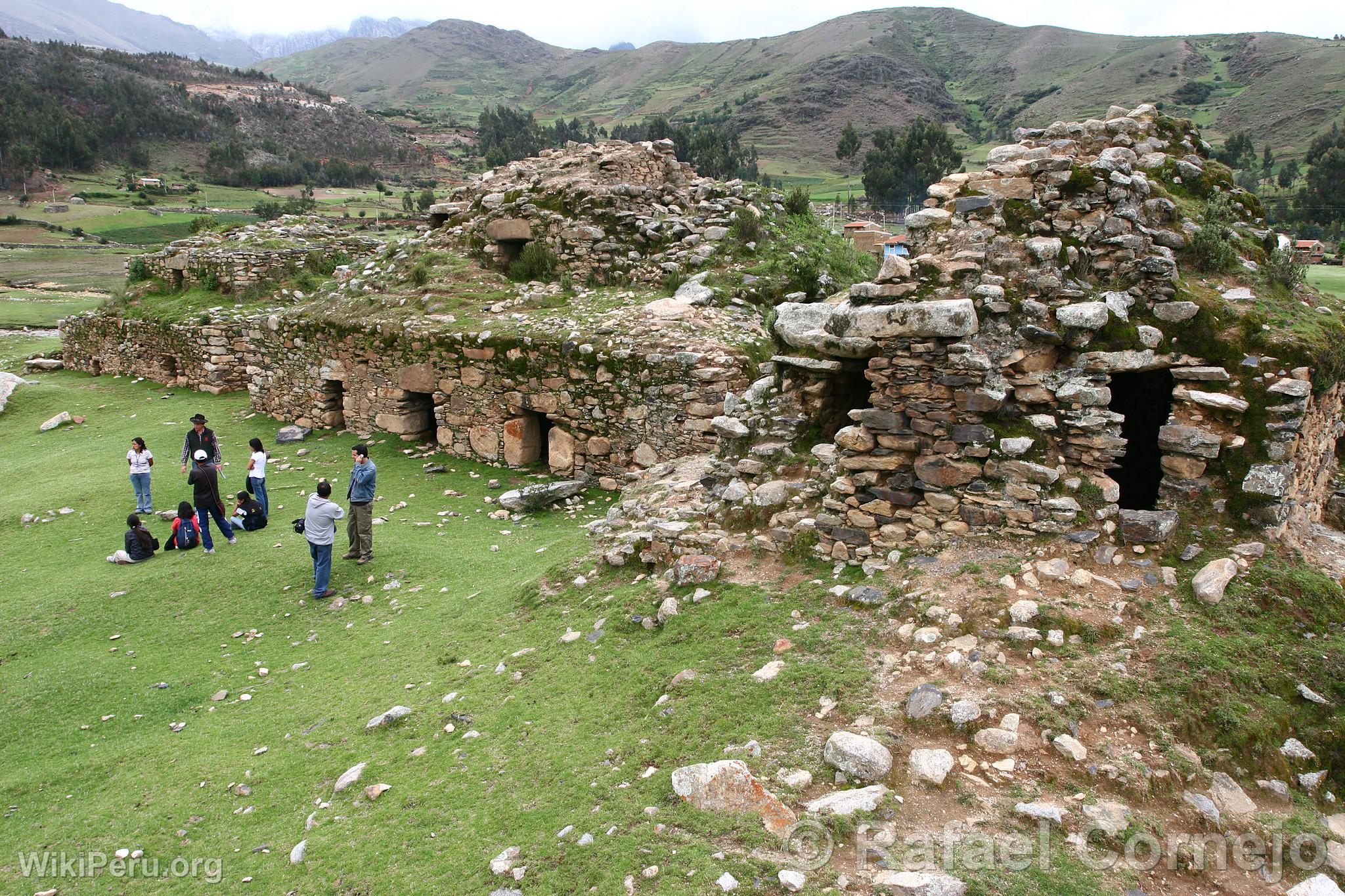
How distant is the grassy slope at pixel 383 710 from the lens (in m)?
4.20

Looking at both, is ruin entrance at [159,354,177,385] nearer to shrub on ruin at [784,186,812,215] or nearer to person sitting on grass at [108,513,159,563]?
person sitting on grass at [108,513,159,563]

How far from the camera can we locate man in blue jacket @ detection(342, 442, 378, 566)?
358 inches

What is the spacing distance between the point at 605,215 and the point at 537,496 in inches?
262

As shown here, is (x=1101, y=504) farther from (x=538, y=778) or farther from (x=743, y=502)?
(x=538, y=778)

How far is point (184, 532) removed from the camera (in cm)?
1014

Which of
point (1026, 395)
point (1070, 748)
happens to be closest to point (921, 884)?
point (1070, 748)

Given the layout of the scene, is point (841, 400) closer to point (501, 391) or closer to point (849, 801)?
point (849, 801)

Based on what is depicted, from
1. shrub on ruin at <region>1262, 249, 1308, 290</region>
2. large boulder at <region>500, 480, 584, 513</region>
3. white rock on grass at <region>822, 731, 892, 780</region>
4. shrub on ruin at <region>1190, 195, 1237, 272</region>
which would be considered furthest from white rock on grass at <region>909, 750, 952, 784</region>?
large boulder at <region>500, 480, 584, 513</region>

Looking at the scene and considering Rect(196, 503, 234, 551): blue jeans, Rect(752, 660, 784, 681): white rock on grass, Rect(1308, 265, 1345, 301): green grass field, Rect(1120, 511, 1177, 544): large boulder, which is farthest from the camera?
Rect(1308, 265, 1345, 301): green grass field

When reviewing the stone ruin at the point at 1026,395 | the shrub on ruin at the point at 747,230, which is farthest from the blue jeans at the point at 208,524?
the shrub on ruin at the point at 747,230

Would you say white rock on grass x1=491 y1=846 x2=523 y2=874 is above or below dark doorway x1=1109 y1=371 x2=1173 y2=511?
below

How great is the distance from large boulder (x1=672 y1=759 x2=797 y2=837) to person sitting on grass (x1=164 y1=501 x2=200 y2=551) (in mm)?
9054

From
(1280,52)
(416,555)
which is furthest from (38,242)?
(1280,52)

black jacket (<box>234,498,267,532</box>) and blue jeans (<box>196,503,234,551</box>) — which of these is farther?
black jacket (<box>234,498,267,532</box>)
